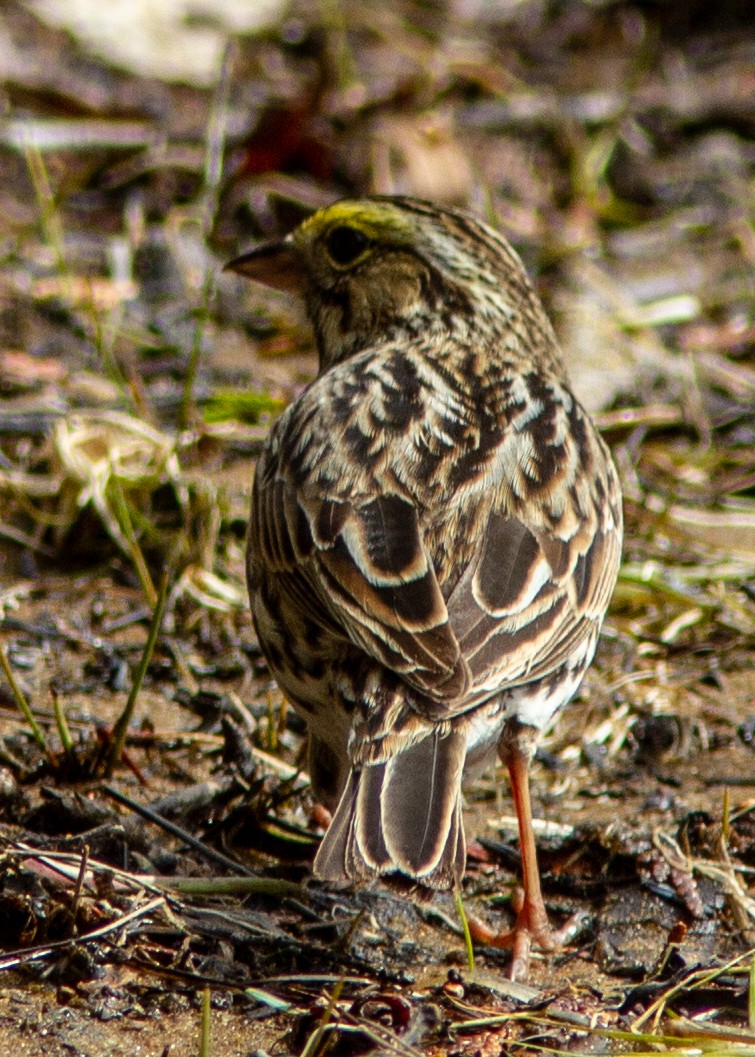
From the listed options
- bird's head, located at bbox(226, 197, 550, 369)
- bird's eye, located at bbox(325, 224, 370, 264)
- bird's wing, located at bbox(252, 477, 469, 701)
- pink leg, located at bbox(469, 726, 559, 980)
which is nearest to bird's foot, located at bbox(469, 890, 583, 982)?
pink leg, located at bbox(469, 726, 559, 980)

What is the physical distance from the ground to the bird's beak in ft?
1.10

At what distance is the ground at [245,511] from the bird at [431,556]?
32 cm

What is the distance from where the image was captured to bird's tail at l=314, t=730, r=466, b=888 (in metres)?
3.47

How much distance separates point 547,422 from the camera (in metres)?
4.67

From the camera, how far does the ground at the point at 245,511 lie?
146 inches

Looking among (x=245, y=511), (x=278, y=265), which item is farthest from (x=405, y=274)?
(x=245, y=511)

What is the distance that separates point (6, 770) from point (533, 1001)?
158 centimetres

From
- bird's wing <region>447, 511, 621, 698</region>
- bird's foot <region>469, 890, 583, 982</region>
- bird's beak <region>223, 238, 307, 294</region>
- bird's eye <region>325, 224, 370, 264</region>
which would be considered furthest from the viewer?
bird's beak <region>223, 238, 307, 294</region>

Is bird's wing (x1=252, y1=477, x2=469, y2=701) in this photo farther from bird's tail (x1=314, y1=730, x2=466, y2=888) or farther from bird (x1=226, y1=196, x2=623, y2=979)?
bird's tail (x1=314, y1=730, x2=466, y2=888)

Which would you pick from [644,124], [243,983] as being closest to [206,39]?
[644,124]

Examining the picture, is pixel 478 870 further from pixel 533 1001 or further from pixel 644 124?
pixel 644 124

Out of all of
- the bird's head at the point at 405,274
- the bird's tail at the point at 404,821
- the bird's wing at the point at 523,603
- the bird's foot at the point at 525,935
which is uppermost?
the bird's head at the point at 405,274

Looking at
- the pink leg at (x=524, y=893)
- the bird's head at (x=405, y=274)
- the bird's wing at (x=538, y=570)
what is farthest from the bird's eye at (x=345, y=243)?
the pink leg at (x=524, y=893)

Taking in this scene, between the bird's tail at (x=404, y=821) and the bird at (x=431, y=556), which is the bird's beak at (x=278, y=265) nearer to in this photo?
the bird at (x=431, y=556)
